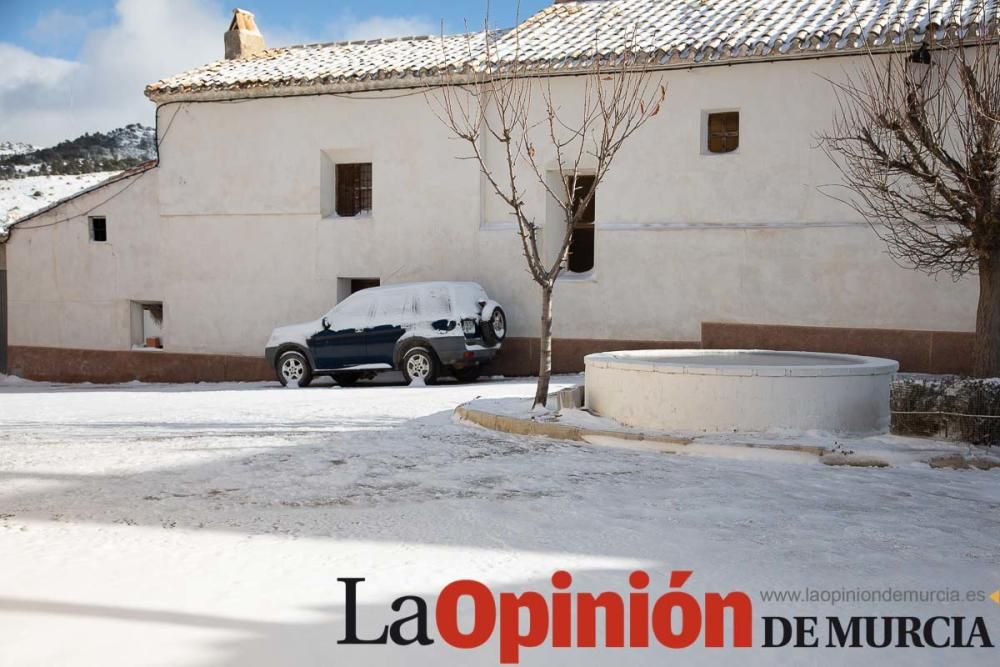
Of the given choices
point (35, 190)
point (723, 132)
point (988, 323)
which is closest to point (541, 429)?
point (988, 323)

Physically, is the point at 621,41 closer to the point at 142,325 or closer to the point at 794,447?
the point at 794,447

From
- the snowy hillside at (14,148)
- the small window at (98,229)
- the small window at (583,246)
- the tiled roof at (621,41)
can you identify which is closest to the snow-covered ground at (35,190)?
the snowy hillside at (14,148)

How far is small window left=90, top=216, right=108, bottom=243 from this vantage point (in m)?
21.2

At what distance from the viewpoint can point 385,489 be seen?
7.19 m

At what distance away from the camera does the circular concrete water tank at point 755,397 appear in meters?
9.35

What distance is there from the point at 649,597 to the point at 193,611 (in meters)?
1.96

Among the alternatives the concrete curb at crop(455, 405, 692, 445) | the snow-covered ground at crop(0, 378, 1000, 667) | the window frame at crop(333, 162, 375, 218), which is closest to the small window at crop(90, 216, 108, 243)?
the window frame at crop(333, 162, 375, 218)

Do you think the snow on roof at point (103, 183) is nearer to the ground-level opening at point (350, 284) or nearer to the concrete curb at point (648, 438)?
the ground-level opening at point (350, 284)

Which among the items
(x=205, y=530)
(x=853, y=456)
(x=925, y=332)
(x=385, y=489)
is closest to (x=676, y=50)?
(x=925, y=332)

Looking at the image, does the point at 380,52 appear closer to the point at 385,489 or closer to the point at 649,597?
the point at 385,489

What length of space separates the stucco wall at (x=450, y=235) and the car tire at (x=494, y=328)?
2.25 feet

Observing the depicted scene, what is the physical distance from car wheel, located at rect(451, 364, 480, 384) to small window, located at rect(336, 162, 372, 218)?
4.28m

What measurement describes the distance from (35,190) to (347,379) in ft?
56.6

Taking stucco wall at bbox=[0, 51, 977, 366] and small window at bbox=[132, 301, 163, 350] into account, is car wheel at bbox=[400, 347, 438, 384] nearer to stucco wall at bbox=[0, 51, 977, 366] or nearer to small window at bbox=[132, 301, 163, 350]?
stucco wall at bbox=[0, 51, 977, 366]
